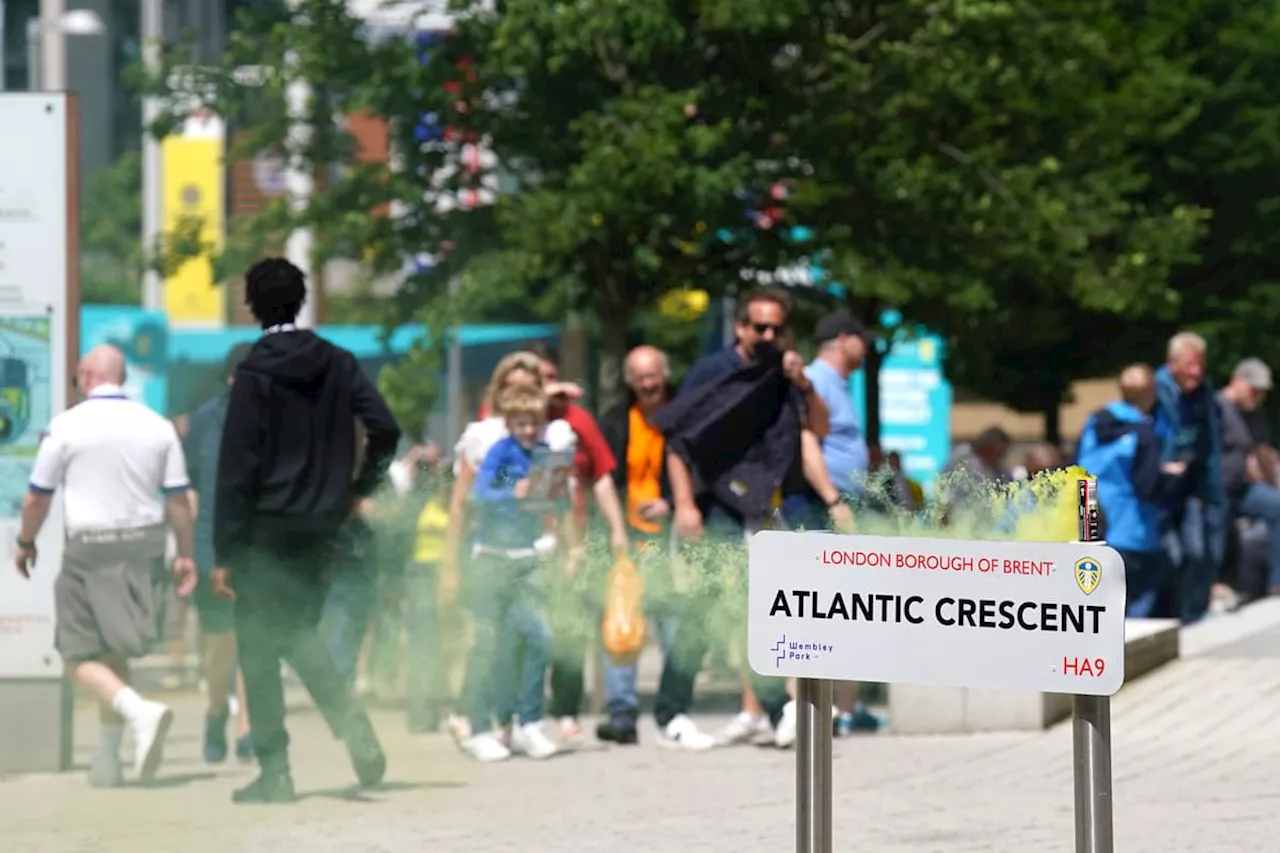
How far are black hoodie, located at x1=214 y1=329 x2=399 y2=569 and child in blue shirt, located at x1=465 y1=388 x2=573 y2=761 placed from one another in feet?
3.47

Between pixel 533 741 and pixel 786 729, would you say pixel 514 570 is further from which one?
pixel 786 729

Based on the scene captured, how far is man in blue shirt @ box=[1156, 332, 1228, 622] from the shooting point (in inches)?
591

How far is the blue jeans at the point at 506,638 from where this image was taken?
34.8 ft

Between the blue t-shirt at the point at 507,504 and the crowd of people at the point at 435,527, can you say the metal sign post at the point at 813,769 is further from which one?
the blue t-shirt at the point at 507,504

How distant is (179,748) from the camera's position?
11758mm

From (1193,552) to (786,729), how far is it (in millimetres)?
5677

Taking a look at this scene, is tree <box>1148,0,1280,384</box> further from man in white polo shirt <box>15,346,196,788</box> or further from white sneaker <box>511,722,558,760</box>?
man in white polo shirt <box>15,346,196,788</box>

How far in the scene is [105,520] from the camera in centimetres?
1020

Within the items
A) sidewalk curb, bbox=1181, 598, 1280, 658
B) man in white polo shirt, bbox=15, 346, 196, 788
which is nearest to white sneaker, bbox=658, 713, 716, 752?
man in white polo shirt, bbox=15, 346, 196, 788

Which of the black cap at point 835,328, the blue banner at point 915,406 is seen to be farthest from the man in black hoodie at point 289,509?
the blue banner at point 915,406

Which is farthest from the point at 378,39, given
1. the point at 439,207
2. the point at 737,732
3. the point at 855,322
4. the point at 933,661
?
the point at 933,661

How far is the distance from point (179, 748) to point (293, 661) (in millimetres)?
2699

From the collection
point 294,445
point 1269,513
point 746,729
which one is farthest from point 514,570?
point 1269,513

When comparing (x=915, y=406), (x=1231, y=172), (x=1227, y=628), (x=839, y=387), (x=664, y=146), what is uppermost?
(x=1231, y=172)
